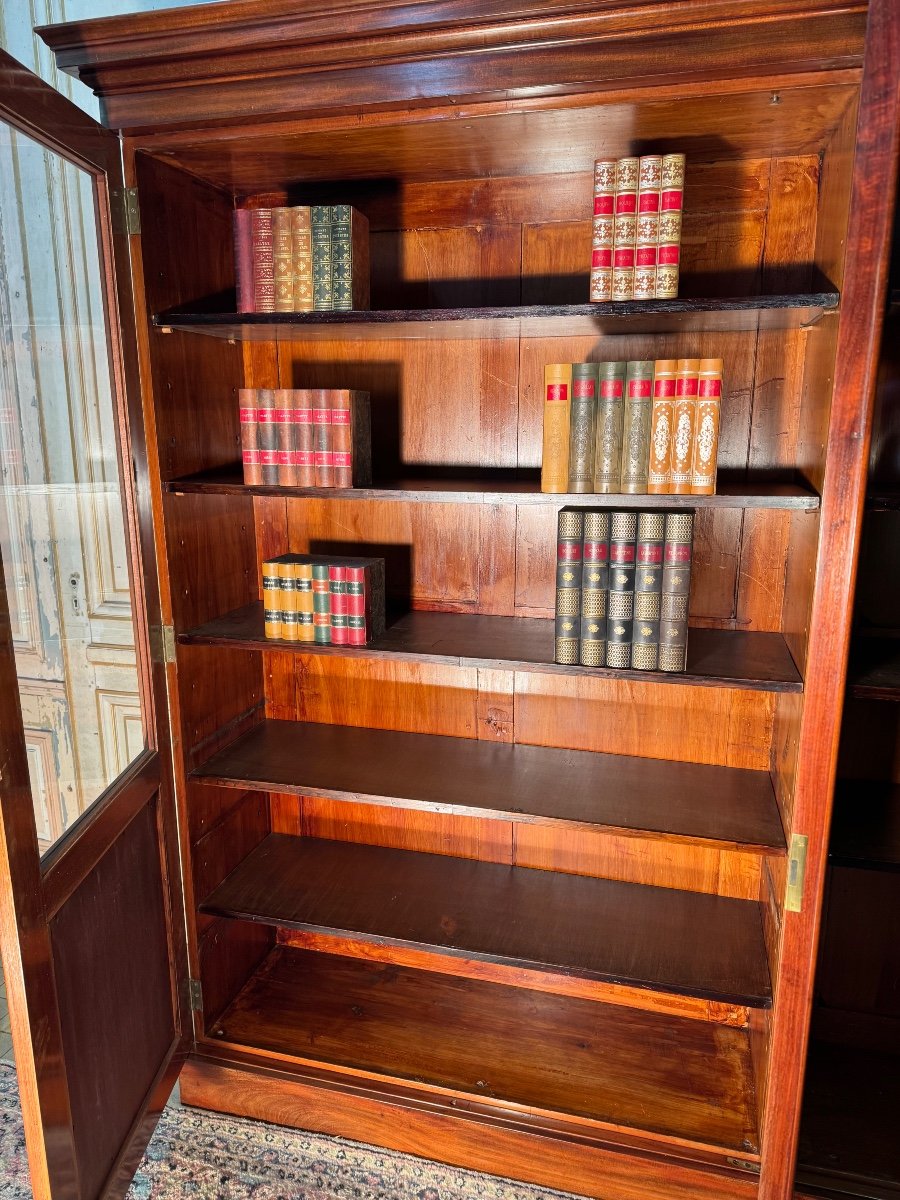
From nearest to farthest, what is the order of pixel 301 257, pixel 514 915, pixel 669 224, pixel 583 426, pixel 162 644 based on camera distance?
pixel 669 224
pixel 583 426
pixel 301 257
pixel 162 644
pixel 514 915

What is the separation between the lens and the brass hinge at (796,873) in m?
1.39

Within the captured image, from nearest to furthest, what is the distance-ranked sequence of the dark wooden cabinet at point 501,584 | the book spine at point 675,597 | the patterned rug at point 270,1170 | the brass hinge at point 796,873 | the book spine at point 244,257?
the dark wooden cabinet at point 501,584
the brass hinge at point 796,873
the book spine at point 675,597
the book spine at point 244,257
the patterned rug at point 270,1170

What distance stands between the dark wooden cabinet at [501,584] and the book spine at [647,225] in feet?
0.29

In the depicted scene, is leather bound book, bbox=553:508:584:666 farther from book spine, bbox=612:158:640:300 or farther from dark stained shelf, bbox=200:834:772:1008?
dark stained shelf, bbox=200:834:772:1008

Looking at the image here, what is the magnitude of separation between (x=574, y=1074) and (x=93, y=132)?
2.20 meters

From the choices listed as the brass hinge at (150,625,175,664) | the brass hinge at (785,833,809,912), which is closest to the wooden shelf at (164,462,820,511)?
the brass hinge at (150,625,175,664)

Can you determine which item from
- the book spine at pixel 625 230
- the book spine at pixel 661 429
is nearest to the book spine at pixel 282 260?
the book spine at pixel 625 230

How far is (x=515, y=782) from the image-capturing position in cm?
178

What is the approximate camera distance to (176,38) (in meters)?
1.32

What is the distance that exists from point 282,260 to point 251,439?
37 cm

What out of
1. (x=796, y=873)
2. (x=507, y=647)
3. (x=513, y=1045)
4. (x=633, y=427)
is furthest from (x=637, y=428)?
(x=513, y=1045)

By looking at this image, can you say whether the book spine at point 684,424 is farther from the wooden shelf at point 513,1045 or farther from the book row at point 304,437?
the wooden shelf at point 513,1045

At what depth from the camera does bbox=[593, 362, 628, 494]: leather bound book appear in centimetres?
146

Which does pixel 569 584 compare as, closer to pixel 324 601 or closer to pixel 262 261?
pixel 324 601
